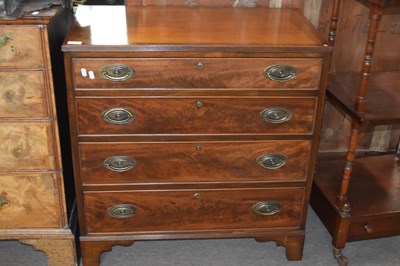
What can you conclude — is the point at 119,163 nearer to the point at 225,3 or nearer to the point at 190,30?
the point at 190,30

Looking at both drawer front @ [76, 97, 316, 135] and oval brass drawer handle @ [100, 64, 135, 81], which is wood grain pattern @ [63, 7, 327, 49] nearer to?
oval brass drawer handle @ [100, 64, 135, 81]

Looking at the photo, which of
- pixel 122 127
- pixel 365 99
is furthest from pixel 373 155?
pixel 122 127

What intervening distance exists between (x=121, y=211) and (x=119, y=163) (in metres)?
0.24

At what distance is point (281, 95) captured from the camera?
7.02ft

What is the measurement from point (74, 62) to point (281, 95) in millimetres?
825

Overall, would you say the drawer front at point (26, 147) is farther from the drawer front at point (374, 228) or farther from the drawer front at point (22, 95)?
the drawer front at point (374, 228)

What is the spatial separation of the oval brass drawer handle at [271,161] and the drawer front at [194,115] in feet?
0.38

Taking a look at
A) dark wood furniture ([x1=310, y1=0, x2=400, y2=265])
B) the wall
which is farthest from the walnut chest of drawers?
dark wood furniture ([x1=310, y1=0, x2=400, y2=265])

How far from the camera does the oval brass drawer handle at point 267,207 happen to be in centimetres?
238

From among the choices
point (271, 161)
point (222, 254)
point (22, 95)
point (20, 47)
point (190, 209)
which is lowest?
point (222, 254)

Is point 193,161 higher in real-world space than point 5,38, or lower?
lower

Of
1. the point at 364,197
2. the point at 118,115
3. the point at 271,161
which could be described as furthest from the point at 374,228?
the point at 118,115

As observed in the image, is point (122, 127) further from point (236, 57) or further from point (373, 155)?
point (373, 155)

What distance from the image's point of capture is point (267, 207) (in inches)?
94.0
